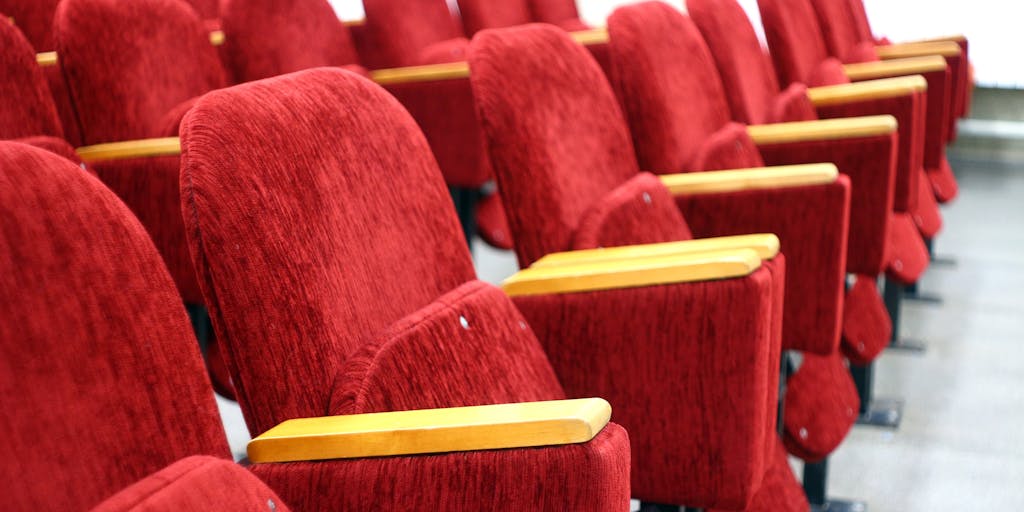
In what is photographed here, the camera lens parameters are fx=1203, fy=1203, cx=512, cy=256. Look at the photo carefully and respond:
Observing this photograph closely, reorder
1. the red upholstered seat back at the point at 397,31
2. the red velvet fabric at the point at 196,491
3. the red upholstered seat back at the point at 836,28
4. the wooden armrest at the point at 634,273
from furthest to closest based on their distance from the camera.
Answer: the red upholstered seat back at the point at 836,28 < the red upholstered seat back at the point at 397,31 < the wooden armrest at the point at 634,273 < the red velvet fabric at the point at 196,491

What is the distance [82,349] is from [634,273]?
213mm

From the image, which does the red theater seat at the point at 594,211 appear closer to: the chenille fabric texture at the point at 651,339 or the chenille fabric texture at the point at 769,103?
the chenille fabric texture at the point at 651,339

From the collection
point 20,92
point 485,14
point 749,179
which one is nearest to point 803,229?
point 749,179

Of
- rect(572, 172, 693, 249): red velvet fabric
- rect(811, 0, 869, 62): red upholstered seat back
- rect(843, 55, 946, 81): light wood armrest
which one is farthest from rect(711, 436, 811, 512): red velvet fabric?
rect(811, 0, 869, 62): red upholstered seat back

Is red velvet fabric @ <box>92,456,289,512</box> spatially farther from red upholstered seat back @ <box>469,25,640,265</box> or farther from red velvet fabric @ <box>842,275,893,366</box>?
red velvet fabric @ <box>842,275,893,366</box>

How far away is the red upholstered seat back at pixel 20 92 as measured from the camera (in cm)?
51

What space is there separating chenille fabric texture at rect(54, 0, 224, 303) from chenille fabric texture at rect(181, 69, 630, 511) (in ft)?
0.72

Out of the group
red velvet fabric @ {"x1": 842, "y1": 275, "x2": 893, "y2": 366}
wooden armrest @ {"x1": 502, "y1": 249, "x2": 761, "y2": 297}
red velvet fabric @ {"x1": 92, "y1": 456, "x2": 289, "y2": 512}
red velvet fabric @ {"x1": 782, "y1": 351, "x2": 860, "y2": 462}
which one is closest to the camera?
red velvet fabric @ {"x1": 92, "y1": 456, "x2": 289, "y2": 512}

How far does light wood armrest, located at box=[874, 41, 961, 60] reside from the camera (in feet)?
3.94

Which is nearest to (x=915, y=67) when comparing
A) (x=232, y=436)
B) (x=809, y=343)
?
(x=809, y=343)

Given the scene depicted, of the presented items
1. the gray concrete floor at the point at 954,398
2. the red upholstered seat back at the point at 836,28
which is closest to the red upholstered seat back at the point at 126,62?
the gray concrete floor at the point at 954,398

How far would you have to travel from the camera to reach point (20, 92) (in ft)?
1.69

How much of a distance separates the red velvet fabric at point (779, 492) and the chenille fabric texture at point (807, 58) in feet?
1.34

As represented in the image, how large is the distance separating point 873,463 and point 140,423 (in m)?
0.60
